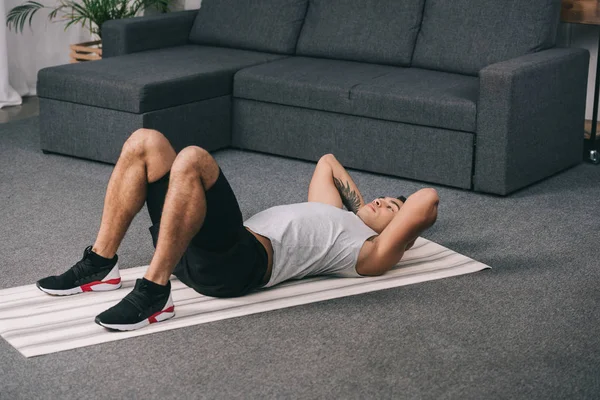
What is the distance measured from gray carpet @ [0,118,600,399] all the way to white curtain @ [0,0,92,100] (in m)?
2.51

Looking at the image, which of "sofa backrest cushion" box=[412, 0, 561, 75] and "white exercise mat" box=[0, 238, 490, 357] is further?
"sofa backrest cushion" box=[412, 0, 561, 75]

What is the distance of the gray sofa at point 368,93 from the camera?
13.1 feet

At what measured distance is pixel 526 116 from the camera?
3.94 metres

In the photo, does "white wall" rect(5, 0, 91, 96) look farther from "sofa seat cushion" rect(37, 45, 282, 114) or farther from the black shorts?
the black shorts

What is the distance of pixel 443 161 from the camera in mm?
4094

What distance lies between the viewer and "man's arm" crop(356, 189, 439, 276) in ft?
9.55

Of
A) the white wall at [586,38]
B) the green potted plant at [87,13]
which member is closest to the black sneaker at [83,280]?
the white wall at [586,38]

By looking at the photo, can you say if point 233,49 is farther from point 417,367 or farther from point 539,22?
point 417,367

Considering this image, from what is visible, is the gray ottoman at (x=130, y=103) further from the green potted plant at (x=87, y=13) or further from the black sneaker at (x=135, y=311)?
the black sneaker at (x=135, y=311)

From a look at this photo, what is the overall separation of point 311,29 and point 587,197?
1757 mm

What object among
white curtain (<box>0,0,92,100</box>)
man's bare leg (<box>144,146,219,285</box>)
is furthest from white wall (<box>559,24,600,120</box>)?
white curtain (<box>0,0,92,100</box>)

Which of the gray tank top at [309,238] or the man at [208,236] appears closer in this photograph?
Answer: the man at [208,236]

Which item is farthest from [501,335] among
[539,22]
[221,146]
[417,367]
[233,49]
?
[233,49]

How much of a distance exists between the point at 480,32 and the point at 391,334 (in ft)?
7.09
